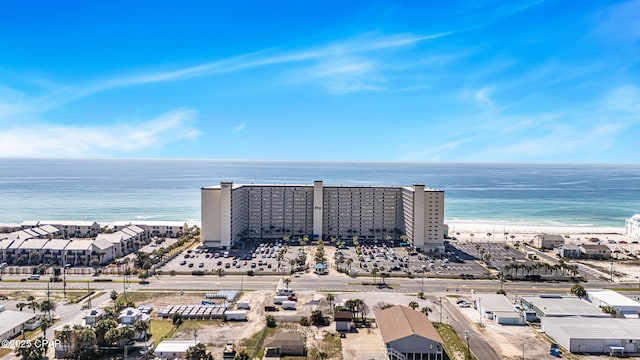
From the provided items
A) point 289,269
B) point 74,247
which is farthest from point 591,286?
point 74,247

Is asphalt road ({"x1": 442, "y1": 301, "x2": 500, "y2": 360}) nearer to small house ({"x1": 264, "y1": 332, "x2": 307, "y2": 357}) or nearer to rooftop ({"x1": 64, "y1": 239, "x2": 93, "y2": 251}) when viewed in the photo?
small house ({"x1": 264, "y1": 332, "x2": 307, "y2": 357})

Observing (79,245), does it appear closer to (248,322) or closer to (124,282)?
(124,282)

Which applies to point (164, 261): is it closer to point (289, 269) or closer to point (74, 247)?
point (74, 247)

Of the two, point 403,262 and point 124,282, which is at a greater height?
point 403,262

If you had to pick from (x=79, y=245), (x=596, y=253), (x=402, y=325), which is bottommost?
(x=596, y=253)

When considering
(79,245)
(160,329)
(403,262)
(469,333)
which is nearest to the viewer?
(160,329)

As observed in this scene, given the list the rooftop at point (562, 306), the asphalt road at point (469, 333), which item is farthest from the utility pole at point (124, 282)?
the rooftop at point (562, 306)

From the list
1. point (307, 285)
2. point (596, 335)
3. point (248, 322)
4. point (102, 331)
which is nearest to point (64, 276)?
point (102, 331)
